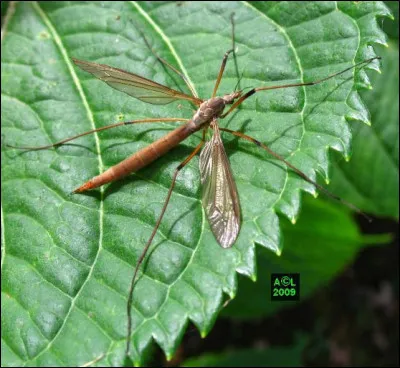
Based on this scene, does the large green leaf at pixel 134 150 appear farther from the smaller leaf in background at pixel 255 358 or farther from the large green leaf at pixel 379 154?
the smaller leaf in background at pixel 255 358

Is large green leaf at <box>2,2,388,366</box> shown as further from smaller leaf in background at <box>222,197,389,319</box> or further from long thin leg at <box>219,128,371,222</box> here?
smaller leaf in background at <box>222,197,389,319</box>

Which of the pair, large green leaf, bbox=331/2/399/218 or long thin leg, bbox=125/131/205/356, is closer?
long thin leg, bbox=125/131/205/356

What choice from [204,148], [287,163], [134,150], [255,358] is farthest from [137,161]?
[255,358]

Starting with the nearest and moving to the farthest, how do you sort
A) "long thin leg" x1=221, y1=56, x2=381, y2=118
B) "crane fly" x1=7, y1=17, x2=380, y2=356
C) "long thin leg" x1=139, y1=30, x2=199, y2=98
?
"crane fly" x1=7, y1=17, x2=380, y2=356 < "long thin leg" x1=221, y1=56, x2=381, y2=118 < "long thin leg" x1=139, y1=30, x2=199, y2=98

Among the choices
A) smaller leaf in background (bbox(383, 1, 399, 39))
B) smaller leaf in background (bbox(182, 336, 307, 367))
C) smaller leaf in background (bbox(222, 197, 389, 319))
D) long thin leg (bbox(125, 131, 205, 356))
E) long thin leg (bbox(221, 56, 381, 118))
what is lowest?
smaller leaf in background (bbox(182, 336, 307, 367))

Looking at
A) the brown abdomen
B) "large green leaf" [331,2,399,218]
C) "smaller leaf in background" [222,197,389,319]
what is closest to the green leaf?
"large green leaf" [331,2,399,218]

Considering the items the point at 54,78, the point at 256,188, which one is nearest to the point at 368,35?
the point at 256,188

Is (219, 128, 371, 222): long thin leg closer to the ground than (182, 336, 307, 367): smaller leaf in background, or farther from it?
farther from it
